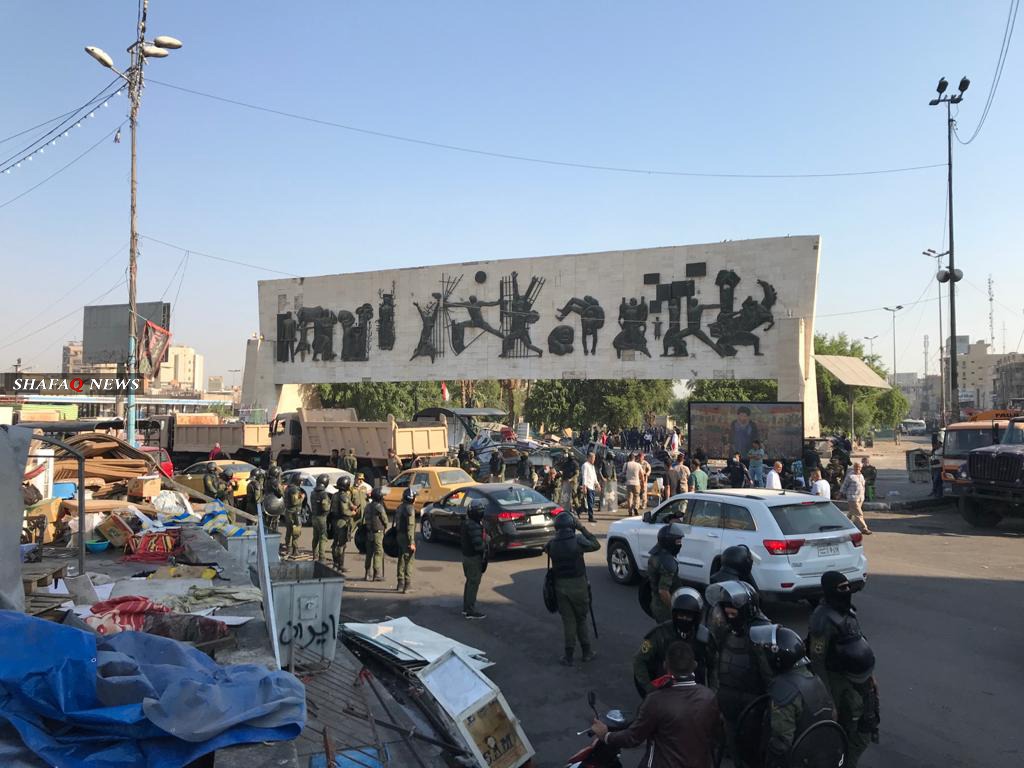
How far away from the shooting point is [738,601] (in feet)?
15.3

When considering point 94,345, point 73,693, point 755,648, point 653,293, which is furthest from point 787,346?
point 94,345

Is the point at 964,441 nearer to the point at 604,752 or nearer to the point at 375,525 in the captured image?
the point at 375,525

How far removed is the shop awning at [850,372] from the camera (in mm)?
33359

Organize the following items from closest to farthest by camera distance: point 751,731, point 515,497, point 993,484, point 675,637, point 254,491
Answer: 1. point 751,731
2. point 675,637
3. point 515,497
4. point 993,484
5. point 254,491

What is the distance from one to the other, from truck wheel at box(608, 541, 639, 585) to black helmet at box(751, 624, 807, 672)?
667 cm

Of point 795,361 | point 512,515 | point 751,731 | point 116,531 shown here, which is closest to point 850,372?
point 795,361

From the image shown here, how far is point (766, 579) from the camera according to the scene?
8430mm

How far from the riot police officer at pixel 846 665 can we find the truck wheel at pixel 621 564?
584 cm

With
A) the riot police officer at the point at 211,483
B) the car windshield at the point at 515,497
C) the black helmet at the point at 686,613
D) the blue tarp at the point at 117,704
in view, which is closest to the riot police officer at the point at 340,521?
the car windshield at the point at 515,497

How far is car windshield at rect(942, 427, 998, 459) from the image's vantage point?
1891 cm

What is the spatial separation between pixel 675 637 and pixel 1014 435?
16993 millimetres

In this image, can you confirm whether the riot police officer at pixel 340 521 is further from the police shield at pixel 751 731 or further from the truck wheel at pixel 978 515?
the truck wheel at pixel 978 515

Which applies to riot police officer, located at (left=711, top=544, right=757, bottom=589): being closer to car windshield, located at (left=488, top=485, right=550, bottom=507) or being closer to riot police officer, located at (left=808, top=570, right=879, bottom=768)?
riot police officer, located at (left=808, top=570, right=879, bottom=768)

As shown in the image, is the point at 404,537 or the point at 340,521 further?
the point at 340,521
